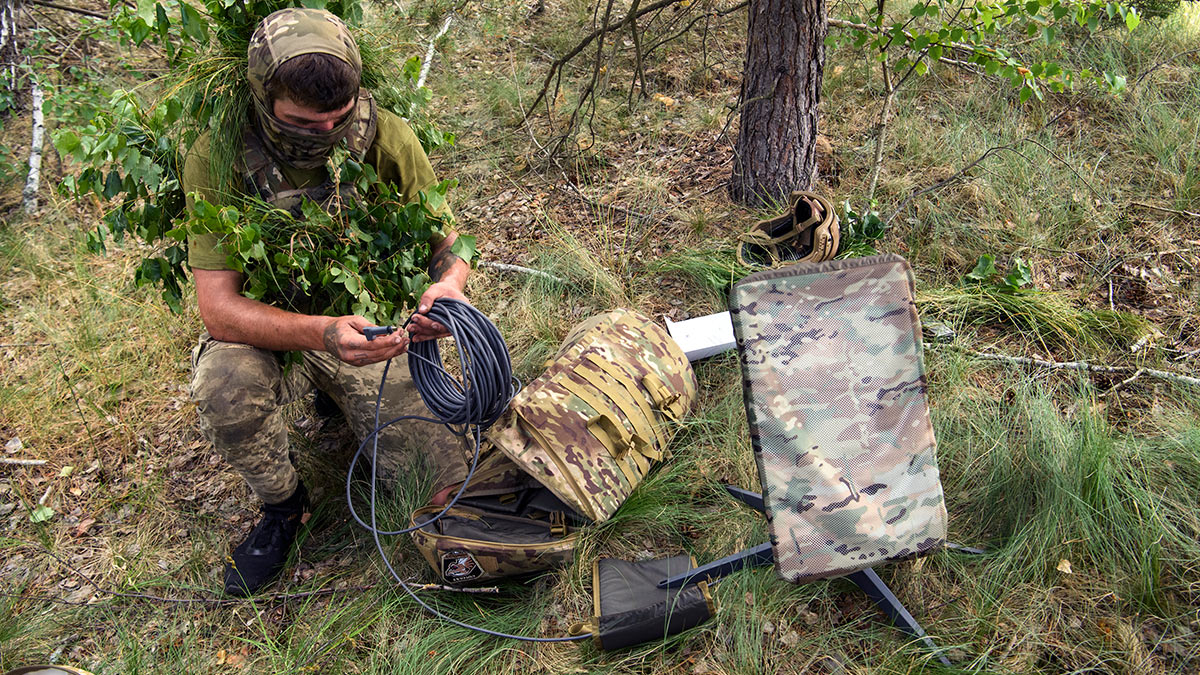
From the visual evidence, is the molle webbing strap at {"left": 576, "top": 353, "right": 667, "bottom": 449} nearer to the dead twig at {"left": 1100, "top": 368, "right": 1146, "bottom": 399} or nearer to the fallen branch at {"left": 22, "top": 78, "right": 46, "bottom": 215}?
the dead twig at {"left": 1100, "top": 368, "right": 1146, "bottom": 399}

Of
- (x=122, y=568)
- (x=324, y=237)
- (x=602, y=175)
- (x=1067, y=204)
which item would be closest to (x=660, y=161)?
(x=602, y=175)

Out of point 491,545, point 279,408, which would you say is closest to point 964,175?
point 491,545

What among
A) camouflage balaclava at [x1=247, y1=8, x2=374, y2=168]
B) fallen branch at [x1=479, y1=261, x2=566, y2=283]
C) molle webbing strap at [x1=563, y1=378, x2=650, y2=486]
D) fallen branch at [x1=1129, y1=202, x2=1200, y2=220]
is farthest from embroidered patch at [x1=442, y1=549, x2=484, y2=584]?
fallen branch at [x1=1129, y1=202, x2=1200, y2=220]

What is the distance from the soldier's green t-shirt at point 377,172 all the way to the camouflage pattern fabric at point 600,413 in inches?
30.4

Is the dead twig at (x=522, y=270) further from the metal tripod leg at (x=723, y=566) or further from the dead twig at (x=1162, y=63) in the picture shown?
the dead twig at (x=1162, y=63)

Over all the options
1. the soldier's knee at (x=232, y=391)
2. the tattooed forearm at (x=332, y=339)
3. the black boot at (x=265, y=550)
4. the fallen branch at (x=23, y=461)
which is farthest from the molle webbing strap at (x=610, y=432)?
the fallen branch at (x=23, y=461)

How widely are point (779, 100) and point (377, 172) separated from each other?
2.11m

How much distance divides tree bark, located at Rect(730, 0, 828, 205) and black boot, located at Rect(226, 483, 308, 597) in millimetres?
2742

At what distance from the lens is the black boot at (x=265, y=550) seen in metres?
2.74

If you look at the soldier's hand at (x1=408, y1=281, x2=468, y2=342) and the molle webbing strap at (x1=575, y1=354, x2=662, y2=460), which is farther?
the molle webbing strap at (x1=575, y1=354, x2=662, y2=460)

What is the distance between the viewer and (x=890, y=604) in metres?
2.19

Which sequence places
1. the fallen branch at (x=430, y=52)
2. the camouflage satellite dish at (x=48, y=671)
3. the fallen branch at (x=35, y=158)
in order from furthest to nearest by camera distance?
1. the fallen branch at (x=430, y=52)
2. the fallen branch at (x=35, y=158)
3. the camouflage satellite dish at (x=48, y=671)

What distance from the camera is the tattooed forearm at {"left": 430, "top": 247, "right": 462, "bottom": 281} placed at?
9.02 ft

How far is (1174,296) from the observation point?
10.9 feet
